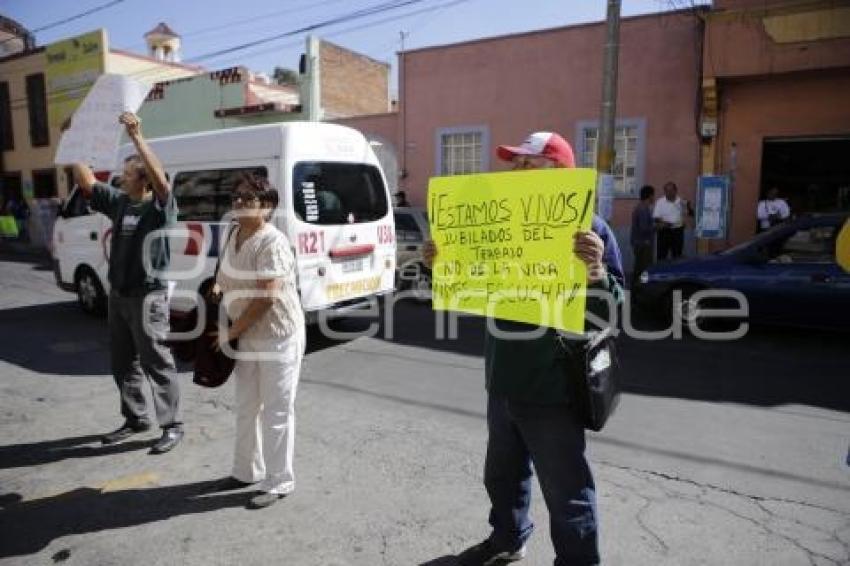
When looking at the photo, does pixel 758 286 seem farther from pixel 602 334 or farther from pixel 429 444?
pixel 602 334

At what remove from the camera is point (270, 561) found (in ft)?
9.53

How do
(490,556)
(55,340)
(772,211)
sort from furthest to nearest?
(772,211) < (55,340) < (490,556)

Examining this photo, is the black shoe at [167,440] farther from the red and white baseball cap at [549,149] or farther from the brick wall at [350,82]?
the brick wall at [350,82]

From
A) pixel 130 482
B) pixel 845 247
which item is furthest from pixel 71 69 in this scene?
pixel 845 247

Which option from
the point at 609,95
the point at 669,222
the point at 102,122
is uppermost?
the point at 609,95

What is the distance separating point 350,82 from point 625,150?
11.8 metres

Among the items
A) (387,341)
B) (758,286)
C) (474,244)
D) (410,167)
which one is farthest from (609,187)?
(474,244)

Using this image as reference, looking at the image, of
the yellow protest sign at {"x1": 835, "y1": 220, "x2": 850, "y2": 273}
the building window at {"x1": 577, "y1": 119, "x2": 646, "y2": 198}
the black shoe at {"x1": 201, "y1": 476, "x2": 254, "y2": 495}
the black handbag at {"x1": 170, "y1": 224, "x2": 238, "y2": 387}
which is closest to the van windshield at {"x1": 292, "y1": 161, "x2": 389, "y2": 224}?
the black handbag at {"x1": 170, "y1": 224, "x2": 238, "y2": 387}

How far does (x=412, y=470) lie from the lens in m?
3.82

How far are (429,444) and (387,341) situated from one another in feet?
10.2

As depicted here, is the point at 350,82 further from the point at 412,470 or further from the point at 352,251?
the point at 412,470

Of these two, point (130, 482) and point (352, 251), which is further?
point (352, 251)

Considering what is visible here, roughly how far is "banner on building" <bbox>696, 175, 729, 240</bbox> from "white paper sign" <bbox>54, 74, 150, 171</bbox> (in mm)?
10687

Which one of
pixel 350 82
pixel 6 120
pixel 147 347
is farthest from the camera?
pixel 6 120
